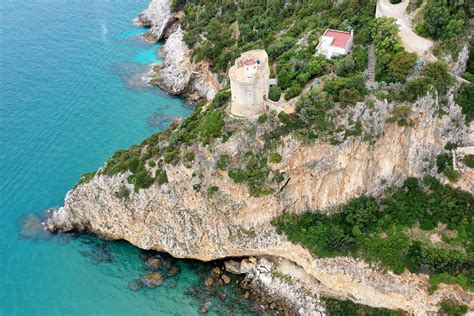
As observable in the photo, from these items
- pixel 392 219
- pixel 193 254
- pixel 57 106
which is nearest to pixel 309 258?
pixel 392 219

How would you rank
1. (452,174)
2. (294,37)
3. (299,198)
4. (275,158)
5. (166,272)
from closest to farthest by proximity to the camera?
1. (275,158)
2. (452,174)
3. (299,198)
4. (166,272)
5. (294,37)

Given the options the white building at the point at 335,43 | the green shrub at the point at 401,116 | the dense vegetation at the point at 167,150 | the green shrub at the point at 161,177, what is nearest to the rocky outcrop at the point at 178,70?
the dense vegetation at the point at 167,150

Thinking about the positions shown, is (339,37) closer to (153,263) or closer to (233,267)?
(233,267)

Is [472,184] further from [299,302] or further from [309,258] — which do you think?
[299,302]

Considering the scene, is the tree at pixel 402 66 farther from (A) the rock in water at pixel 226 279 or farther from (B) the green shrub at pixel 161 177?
(A) the rock in water at pixel 226 279

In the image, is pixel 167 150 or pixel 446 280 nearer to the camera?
pixel 446 280

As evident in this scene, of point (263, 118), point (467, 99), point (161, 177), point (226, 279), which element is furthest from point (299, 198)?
point (467, 99)

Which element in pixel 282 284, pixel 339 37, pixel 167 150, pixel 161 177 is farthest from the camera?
pixel 167 150

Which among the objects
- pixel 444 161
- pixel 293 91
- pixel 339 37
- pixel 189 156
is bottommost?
pixel 189 156
